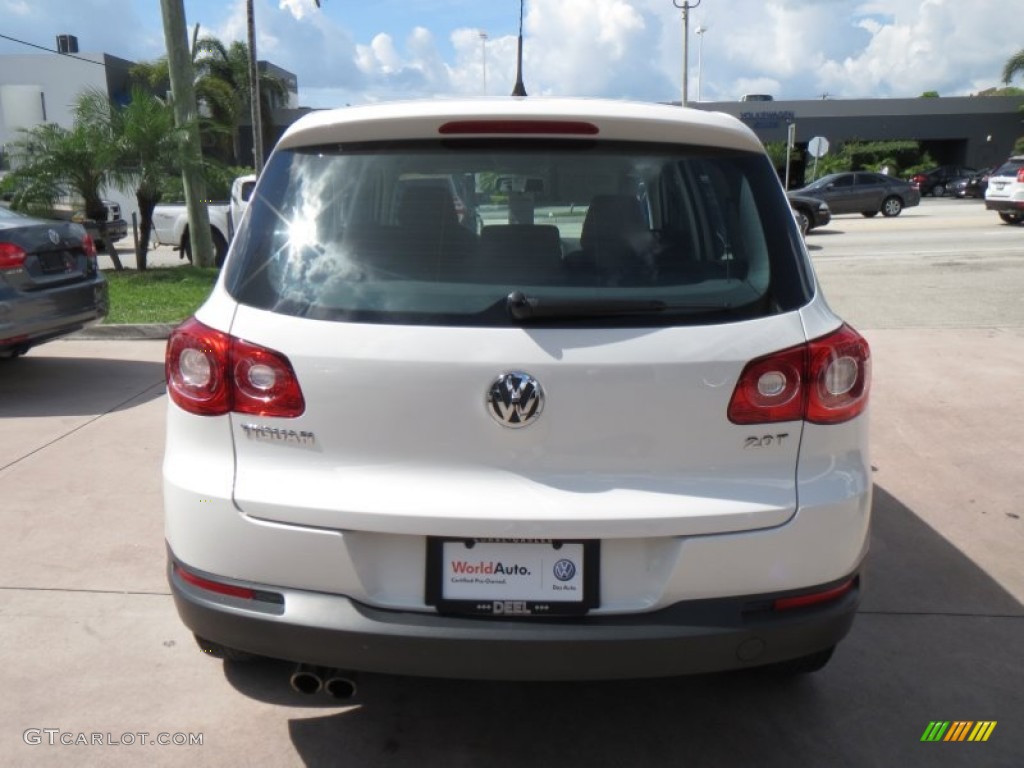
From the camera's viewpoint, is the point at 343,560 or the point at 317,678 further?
the point at 317,678

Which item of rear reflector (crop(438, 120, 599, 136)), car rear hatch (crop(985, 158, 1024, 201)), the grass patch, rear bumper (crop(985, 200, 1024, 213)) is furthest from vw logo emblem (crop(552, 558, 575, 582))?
car rear hatch (crop(985, 158, 1024, 201))

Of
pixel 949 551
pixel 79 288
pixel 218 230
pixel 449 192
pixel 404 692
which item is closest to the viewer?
pixel 449 192

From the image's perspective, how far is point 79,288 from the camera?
7199mm

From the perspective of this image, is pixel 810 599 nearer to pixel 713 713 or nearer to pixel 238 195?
pixel 713 713

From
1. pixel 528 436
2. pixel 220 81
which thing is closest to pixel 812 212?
pixel 528 436

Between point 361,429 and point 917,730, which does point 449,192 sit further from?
point 917,730

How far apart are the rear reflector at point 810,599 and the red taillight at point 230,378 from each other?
133cm

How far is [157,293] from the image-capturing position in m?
11.1

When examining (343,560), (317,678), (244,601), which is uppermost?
(343,560)

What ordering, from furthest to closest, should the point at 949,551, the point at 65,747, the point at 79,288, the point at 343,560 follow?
the point at 79,288 → the point at 949,551 → the point at 65,747 → the point at 343,560

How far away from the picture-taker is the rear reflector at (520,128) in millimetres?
2441

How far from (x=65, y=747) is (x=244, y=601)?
0.93 m

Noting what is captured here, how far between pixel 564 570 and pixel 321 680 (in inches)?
31.5

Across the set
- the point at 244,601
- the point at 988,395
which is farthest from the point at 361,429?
the point at 988,395
